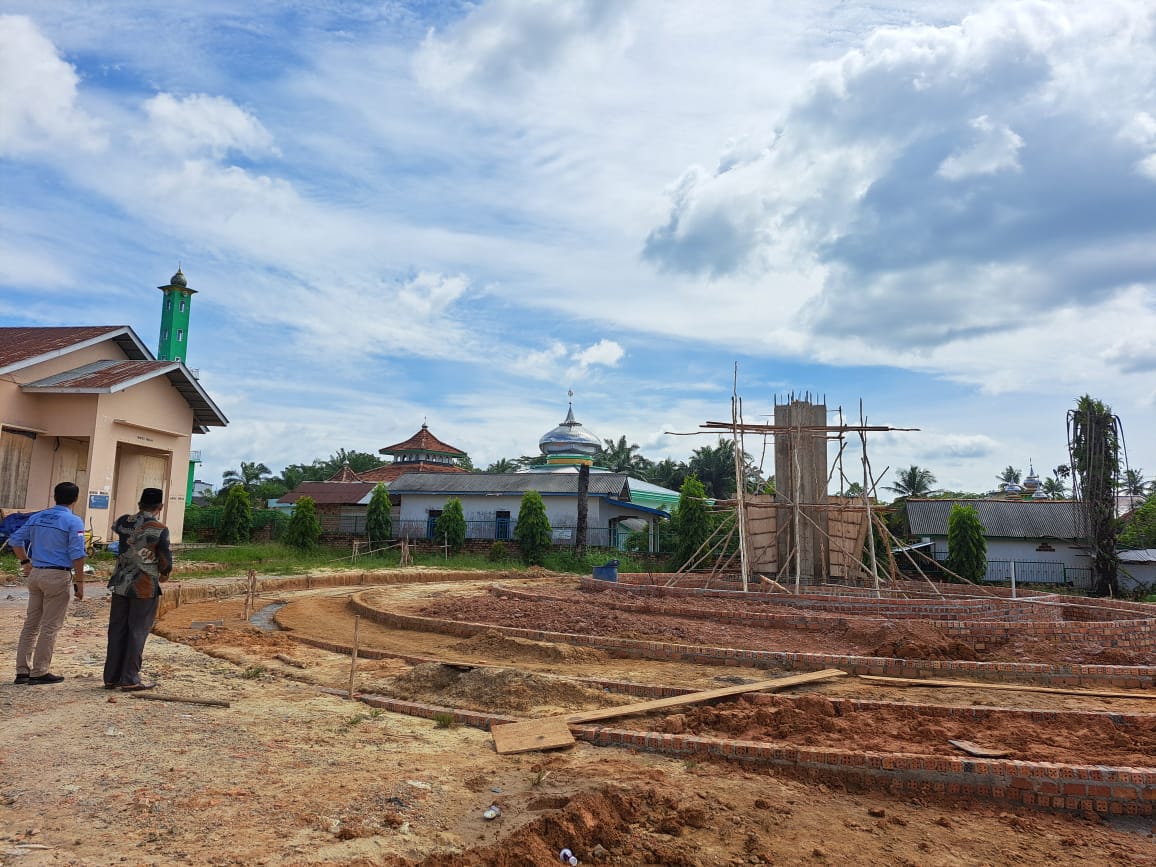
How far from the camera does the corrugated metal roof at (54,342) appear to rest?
18.9m

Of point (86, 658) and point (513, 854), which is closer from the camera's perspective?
point (513, 854)

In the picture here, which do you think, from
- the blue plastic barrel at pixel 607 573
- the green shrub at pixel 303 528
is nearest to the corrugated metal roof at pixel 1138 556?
the blue plastic barrel at pixel 607 573

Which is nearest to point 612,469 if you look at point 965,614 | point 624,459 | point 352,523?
point 624,459

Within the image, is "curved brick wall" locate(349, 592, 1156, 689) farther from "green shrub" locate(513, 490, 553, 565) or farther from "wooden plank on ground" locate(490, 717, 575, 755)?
"green shrub" locate(513, 490, 553, 565)

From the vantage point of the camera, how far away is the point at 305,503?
27797mm

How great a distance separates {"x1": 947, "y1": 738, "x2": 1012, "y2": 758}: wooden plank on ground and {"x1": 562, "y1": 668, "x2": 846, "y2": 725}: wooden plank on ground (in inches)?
79.7

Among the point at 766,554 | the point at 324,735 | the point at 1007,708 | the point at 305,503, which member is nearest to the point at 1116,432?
the point at 766,554

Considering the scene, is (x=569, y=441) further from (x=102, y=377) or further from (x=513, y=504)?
(x=102, y=377)

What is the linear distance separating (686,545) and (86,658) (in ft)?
63.9

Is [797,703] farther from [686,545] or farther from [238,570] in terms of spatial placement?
[686,545]

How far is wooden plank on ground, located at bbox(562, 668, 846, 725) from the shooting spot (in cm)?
639

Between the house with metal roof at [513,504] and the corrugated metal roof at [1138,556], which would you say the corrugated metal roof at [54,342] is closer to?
the house with metal roof at [513,504]

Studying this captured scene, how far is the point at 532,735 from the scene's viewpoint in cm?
591

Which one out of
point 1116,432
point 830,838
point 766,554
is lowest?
point 830,838
